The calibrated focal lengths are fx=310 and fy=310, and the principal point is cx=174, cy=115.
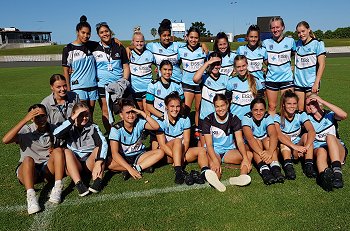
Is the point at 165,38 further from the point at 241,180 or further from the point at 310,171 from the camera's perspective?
the point at 310,171

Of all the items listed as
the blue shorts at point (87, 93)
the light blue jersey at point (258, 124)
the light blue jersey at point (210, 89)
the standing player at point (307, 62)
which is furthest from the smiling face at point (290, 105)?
the blue shorts at point (87, 93)

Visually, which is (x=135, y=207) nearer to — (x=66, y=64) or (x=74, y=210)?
(x=74, y=210)

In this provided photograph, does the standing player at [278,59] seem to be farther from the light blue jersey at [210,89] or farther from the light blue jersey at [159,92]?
the light blue jersey at [159,92]

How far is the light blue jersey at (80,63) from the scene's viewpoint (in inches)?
198

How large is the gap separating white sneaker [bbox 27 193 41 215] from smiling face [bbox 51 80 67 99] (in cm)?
137

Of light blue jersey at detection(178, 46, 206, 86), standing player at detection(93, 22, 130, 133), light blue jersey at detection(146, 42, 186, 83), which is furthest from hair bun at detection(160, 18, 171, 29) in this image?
standing player at detection(93, 22, 130, 133)

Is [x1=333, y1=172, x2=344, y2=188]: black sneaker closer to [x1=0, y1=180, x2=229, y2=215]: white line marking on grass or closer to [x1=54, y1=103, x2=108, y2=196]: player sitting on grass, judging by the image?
[x1=0, y1=180, x2=229, y2=215]: white line marking on grass

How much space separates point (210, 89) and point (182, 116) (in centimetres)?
85

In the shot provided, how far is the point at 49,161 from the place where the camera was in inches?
150

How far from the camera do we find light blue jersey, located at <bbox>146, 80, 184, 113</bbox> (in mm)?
5121

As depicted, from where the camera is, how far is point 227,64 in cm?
526

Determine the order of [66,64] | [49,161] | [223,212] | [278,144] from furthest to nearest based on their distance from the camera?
[66,64], [278,144], [49,161], [223,212]

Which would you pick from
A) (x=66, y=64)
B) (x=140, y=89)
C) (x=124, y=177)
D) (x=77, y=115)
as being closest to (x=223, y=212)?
(x=124, y=177)

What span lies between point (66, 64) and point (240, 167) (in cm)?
319
